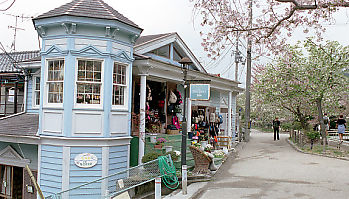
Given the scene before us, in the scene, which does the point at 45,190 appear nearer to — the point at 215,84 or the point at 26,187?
the point at 26,187

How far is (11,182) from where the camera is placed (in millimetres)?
14156

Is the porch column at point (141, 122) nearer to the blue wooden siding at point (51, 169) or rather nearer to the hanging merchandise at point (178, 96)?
the blue wooden siding at point (51, 169)

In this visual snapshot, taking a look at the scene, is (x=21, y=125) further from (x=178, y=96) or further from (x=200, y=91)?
(x=200, y=91)

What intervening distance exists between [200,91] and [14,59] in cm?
1119

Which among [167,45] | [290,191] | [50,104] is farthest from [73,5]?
[290,191]

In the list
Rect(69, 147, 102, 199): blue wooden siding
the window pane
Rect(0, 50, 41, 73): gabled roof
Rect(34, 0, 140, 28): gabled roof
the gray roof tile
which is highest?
Rect(34, 0, 140, 28): gabled roof

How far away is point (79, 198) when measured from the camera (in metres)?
9.92

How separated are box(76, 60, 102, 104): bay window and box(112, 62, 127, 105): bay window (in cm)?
56

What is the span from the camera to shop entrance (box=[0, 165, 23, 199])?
1419 cm

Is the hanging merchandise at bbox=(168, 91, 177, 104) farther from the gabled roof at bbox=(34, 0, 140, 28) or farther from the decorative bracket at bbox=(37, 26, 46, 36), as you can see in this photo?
the decorative bracket at bbox=(37, 26, 46, 36)

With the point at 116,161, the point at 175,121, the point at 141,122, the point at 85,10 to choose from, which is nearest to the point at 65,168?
the point at 116,161

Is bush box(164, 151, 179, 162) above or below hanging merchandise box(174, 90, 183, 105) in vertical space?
below

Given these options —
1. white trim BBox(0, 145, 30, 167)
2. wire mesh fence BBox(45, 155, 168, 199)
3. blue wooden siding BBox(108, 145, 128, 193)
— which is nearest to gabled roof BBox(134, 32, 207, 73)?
blue wooden siding BBox(108, 145, 128, 193)

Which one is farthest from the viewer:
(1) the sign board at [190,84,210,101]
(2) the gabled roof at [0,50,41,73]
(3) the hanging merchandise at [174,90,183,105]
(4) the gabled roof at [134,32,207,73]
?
(3) the hanging merchandise at [174,90,183,105]
